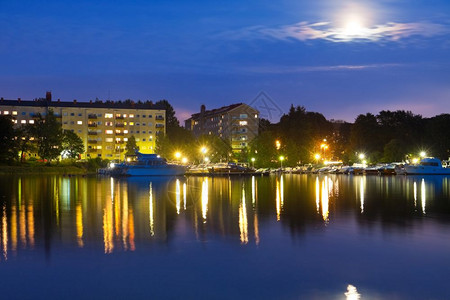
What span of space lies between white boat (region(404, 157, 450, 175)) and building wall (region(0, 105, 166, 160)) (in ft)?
208

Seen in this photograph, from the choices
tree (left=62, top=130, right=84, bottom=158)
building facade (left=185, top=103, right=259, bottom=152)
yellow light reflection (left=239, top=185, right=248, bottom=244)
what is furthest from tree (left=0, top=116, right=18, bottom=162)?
building facade (left=185, top=103, right=259, bottom=152)

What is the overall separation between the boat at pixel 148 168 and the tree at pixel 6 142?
18.5m

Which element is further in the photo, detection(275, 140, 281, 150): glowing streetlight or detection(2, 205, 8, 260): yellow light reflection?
detection(275, 140, 281, 150): glowing streetlight

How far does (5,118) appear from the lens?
284 feet

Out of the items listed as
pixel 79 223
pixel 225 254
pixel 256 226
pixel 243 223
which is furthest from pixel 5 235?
pixel 256 226

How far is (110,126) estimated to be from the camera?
133 m

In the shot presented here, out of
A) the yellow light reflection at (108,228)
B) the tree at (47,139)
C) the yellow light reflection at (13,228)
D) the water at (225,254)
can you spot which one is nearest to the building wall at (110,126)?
the tree at (47,139)

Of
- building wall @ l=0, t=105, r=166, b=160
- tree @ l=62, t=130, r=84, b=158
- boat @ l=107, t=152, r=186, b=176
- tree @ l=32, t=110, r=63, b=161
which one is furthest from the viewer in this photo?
building wall @ l=0, t=105, r=166, b=160

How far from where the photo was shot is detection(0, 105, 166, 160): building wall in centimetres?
12988

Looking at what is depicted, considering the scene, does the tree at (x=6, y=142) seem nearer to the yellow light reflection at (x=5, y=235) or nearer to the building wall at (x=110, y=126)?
the building wall at (x=110, y=126)

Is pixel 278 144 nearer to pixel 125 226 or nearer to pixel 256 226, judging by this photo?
pixel 256 226

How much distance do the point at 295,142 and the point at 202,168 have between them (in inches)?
1105

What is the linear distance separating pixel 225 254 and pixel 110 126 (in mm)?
123852

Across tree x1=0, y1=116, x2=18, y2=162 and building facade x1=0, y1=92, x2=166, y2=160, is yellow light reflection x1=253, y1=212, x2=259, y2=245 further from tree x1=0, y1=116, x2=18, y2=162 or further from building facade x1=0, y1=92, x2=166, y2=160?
building facade x1=0, y1=92, x2=166, y2=160
